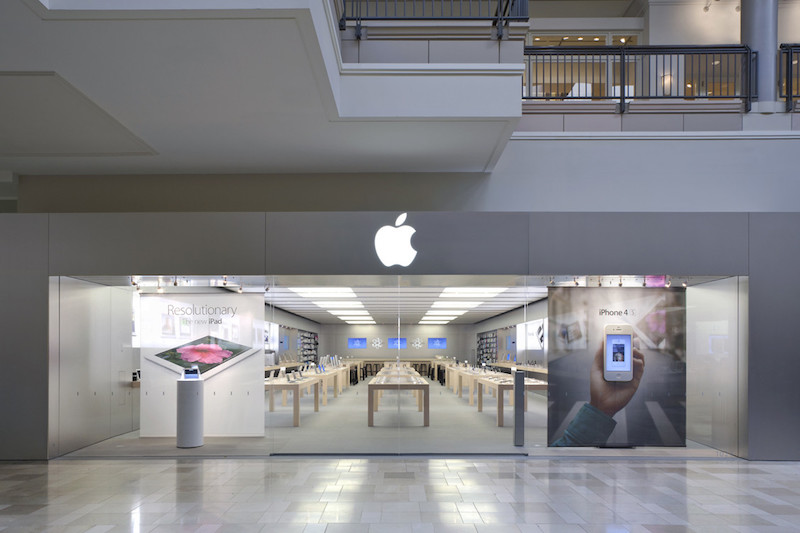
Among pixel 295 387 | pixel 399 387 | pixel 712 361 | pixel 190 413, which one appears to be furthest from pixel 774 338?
pixel 190 413

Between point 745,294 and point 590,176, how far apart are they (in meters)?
2.74

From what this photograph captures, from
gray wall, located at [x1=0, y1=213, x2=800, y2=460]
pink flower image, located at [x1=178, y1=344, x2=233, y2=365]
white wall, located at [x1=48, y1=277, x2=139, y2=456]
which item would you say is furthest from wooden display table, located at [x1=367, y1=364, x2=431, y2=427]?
white wall, located at [x1=48, y1=277, x2=139, y2=456]

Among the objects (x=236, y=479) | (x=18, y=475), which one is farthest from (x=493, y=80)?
(x=18, y=475)

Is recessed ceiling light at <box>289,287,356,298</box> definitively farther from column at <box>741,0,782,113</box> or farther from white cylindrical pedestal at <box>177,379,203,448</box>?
column at <box>741,0,782,113</box>

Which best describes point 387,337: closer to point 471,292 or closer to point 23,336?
point 471,292

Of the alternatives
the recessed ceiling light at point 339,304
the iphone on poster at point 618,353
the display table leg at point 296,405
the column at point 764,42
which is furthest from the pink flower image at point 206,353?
the column at point 764,42

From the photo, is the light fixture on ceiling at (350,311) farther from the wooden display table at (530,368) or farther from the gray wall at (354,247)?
the wooden display table at (530,368)

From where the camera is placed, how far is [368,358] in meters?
9.40

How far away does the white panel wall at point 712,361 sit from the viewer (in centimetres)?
895

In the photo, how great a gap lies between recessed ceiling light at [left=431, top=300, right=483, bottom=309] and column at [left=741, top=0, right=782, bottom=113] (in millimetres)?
5678

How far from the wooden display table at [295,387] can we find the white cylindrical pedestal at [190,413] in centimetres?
98

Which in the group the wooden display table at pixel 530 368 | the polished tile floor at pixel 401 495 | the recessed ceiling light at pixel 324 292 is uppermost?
the recessed ceiling light at pixel 324 292

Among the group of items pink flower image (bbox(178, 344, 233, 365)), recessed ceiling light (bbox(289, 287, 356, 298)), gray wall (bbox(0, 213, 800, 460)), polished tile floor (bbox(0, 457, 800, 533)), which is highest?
gray wall (bbox(0, 213, 800, 460))

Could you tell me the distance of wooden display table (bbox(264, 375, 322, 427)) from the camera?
9070 mm
